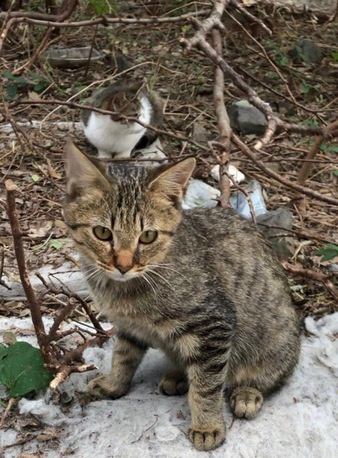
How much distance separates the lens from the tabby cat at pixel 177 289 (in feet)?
8.29

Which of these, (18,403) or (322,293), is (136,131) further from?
(18,403)

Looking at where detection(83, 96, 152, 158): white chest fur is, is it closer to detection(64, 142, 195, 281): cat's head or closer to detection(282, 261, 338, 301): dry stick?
detection(282, 261, 338, 301): dry stick

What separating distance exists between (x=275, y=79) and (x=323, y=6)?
5.39 feet

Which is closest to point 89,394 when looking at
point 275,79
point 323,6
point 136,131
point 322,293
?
point 322,293

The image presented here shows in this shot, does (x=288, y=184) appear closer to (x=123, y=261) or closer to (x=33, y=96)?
(x=123, y=261)

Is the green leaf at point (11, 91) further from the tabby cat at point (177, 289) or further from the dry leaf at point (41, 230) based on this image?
the tabby cat at point (177, 289)

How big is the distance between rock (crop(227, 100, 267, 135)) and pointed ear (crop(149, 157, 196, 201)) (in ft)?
10.9

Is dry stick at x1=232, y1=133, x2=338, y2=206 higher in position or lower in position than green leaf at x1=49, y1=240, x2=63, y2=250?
higher

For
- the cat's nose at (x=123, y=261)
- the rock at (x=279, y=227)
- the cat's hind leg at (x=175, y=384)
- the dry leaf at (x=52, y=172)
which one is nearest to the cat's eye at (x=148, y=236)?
the cat's nose at (x=123, y=261)

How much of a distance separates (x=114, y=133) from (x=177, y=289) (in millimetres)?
2998

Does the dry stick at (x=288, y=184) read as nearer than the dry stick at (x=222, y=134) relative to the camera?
Yes

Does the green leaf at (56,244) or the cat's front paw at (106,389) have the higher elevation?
the cat's front paw at (106,389)

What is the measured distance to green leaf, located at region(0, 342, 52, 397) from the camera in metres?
2.78

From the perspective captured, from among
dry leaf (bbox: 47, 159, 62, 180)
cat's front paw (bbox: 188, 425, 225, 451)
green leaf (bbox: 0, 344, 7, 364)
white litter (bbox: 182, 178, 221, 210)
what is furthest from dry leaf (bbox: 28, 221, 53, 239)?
cat's front paw (bbox: 188, 425, 225, 451)
